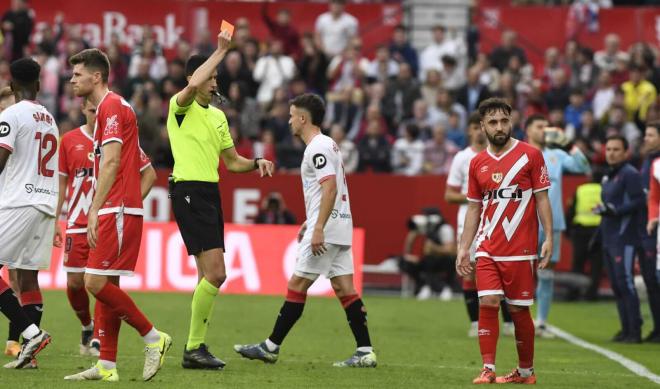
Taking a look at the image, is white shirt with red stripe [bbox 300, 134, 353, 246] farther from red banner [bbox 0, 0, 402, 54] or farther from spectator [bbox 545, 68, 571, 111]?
red banner [bbox 0, 0, 402, 54]

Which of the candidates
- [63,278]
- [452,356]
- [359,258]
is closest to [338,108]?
[359,258]

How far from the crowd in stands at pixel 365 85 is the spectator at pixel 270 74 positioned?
0.02 m

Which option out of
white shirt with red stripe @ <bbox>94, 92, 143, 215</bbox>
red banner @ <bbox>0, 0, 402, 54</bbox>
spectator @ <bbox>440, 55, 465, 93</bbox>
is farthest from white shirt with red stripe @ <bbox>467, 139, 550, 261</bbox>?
red banner @ <bbox>0, 0, 402, 54</bbox>

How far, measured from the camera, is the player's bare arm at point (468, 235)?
1059 cm

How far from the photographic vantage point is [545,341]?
1498 centimetres

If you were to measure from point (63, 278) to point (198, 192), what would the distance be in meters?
10.8

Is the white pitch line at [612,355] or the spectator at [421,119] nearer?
the white pitch line at [612,355]

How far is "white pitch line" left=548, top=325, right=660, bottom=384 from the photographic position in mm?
11570

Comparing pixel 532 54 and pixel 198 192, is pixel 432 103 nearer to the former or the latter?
pixel 532 54

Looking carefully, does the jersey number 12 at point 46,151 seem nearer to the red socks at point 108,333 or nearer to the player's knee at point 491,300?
the red socks at point 108,333

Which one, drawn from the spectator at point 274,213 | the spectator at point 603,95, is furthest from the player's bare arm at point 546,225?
the spectator at point 603,95

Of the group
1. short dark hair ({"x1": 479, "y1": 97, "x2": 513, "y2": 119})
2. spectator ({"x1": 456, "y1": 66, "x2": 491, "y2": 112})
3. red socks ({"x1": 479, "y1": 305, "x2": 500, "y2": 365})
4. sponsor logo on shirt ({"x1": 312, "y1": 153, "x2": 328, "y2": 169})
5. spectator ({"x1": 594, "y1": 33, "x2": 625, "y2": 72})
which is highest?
spectator ({"x1": 594, "y1": 33, "x2": 625, "y2": 72})

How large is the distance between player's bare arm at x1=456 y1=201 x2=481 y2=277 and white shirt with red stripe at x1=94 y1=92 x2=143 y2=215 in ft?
8.41

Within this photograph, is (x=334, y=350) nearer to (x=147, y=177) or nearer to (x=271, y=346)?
(x=271, y=346)
